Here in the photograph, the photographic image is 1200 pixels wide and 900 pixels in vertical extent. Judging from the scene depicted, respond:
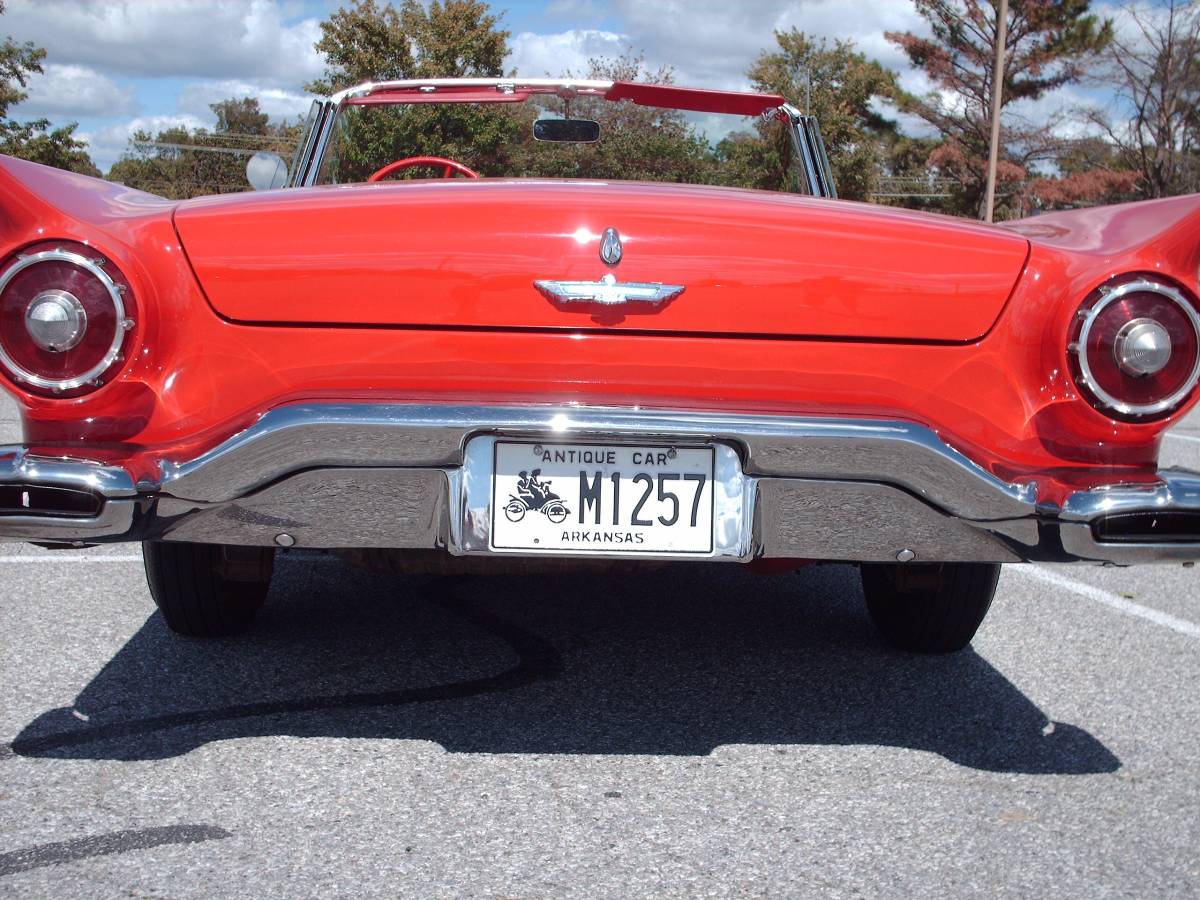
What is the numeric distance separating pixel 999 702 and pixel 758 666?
596mm

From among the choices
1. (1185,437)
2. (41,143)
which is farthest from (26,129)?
(1185,437)

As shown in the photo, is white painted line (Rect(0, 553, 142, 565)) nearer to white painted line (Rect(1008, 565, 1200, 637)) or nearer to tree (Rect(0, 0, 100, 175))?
white painted line (Rect(1008, 565, 1200, 637))

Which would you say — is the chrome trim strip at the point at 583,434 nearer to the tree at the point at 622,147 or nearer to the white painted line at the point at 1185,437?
the tree at the point at 622,147

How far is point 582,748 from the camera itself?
8.42ft

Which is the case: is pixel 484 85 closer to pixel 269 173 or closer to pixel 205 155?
pixel 269 173

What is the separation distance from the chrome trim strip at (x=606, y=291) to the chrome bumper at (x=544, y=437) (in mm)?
215

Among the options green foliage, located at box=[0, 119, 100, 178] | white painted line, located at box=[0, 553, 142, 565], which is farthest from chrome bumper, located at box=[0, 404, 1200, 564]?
green foliage, located at box=[0, 119, 100, 178]

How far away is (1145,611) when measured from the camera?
3973mm

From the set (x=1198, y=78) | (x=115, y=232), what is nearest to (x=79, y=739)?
(x=115, y=232)

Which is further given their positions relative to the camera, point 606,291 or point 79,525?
point 606,291

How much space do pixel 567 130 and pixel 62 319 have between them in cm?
202

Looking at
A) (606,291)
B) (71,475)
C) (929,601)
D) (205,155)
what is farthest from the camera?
(205,155)

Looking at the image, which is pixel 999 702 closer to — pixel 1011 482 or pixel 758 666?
pixel 758 666

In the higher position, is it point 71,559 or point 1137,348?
point 1137,348
